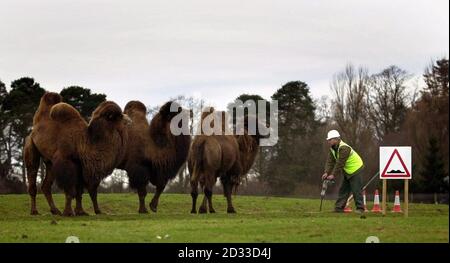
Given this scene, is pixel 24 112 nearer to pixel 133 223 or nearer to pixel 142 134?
pixel 142 134

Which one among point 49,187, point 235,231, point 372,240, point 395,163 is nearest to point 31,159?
point 49,187

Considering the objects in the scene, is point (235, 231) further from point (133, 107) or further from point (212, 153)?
point (133, 107)

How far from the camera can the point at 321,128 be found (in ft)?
287

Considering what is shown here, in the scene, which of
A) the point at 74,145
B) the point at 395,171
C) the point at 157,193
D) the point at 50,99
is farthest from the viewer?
the point at 157,193

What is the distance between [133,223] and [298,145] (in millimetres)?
64796

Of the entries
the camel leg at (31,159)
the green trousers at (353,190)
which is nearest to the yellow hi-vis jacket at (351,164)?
the green trousers at (353,190)

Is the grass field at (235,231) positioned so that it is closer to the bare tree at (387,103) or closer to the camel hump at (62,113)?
the camel hump at (62,113)

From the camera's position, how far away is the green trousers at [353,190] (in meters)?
23.8

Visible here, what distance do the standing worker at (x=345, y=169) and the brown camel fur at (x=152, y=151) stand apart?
17.6 feet

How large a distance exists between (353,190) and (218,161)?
15.8 feet

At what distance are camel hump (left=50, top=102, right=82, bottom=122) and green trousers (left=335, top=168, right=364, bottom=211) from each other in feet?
25.1

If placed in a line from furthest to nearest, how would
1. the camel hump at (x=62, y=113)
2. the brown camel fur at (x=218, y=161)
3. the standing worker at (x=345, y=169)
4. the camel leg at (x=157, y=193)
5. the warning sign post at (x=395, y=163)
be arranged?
the camel leg at (x=157, y=193), the brown camel fur at (x=218, y=161), the standing worker at (x=345, y=169), the camel hump at (x=62, y=113), the warning sign post at (x=395, y=163)

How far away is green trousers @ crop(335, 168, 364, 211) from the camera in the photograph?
23.8 meters

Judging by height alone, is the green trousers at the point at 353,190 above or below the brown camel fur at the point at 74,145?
below
